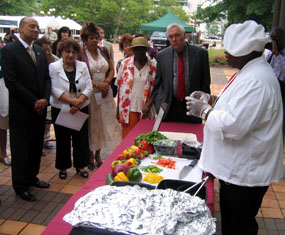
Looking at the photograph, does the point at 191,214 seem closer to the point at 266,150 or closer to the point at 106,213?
the point at 106,213

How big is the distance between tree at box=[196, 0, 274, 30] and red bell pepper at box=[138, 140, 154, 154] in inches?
456

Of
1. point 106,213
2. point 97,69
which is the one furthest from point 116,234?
point 97,69

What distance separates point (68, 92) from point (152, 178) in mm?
1835

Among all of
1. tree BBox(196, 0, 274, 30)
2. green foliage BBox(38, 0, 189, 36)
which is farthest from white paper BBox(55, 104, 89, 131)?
green foliage BBox(38, 0, 189, 36)

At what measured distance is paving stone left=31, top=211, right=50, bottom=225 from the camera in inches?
107

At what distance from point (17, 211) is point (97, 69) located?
1.90 metres

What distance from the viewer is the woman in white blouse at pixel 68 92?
10.5 feet

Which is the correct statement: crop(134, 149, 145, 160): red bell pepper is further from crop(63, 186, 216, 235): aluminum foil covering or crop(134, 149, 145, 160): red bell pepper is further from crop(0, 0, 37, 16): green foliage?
crop(0, 0, 37, 16): green foliage

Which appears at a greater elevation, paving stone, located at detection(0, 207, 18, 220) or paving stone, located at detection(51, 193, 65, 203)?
paving stone, located at detection(0, 207, 18, 220)

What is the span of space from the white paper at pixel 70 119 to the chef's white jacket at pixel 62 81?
0.33 feet

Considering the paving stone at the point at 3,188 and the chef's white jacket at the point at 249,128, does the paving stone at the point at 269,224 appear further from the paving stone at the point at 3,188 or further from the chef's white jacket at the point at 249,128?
the paving stone at the point at 3,188

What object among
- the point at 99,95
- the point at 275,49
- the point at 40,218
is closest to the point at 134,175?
the point at 40,218

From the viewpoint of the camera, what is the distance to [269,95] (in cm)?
155

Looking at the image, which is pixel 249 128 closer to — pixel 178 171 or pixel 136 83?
pixel 178 171
